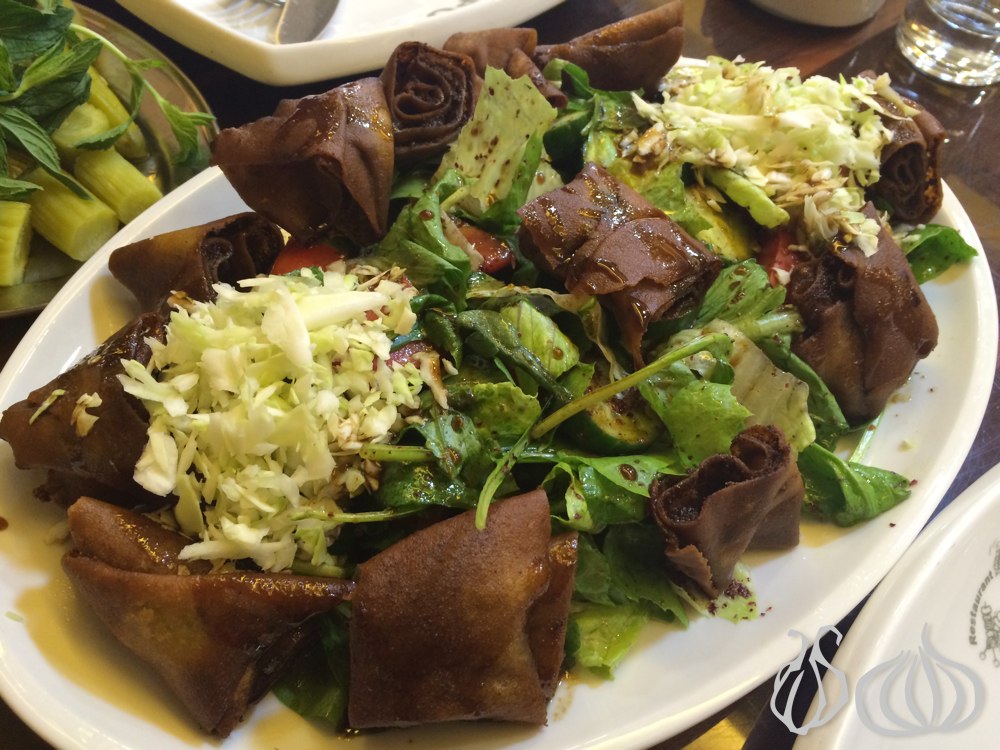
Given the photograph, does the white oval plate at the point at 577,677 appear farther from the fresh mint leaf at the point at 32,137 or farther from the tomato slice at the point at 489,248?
the tomato slice at the point at 489,248

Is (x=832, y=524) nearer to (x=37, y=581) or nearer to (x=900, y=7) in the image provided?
(x=37, y=581)

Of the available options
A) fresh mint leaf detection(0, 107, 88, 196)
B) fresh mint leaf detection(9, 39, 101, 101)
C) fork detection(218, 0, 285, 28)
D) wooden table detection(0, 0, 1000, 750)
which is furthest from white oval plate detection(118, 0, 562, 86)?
fresh mint leaf detection(0, 107, 88, 196)

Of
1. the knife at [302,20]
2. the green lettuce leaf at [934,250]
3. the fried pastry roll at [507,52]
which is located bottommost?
the knife at [302,20]

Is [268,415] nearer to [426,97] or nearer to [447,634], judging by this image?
[447,634]

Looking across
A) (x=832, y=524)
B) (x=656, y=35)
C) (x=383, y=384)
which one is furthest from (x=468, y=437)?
(x=656, y=35)

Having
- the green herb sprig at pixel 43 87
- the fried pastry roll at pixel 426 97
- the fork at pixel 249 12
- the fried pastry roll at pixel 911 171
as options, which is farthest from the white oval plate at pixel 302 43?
the fried pastry roll at pixel 911 171

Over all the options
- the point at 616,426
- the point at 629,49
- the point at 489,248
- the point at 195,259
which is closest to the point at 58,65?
the point at 195,259
